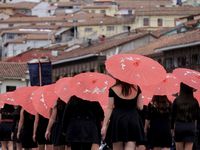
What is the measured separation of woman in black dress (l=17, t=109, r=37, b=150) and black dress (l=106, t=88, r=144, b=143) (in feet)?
25.1

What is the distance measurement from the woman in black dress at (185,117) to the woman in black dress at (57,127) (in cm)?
199

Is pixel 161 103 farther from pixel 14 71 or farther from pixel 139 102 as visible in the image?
pixel 14 71

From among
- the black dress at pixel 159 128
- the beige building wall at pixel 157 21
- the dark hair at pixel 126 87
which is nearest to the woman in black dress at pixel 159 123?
the black dress at pixel 159 128

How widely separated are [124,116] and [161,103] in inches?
140

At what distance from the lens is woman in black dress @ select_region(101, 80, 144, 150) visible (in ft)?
39.0

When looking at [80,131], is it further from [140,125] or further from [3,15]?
[3,15]

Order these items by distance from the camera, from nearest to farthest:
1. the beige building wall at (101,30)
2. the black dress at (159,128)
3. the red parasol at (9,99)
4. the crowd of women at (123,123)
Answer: the crowd of women at (123,123)
the black dress at (159,128)
the red parasol at (9,99)
the beige building wall at (101,30)

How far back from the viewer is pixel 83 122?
13.6m

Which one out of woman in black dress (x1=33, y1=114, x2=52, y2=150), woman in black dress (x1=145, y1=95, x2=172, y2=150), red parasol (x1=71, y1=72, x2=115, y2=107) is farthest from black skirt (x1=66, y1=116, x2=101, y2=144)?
woman in black dress (x1=33, y1=114, x2=52, y2=150)

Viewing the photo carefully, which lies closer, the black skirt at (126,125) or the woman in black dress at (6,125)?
the black skirt at (126,125)

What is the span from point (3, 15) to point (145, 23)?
167ft

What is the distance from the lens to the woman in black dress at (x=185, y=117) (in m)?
13.6

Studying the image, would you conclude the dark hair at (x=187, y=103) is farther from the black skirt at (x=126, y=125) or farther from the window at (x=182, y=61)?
the window at (x=182, y=61)

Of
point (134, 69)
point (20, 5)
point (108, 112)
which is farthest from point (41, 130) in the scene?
point (20, 5)
